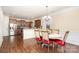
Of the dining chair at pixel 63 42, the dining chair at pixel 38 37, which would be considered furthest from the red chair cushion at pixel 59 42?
the dining chair at pixel 38 37

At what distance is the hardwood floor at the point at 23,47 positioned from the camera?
2561mm

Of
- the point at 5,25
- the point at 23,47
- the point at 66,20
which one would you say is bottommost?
the point at 23,47

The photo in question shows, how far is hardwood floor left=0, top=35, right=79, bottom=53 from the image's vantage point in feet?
8.40

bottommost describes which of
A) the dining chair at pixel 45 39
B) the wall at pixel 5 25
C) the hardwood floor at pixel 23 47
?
the hardwood floor at pixel 23 47

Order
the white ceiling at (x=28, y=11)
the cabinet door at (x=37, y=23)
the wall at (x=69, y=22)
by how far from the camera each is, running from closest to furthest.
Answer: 1. the white ceiling at (x=28, y=11)
2. the wall at (x=69, y=22)
3. the cabinet door at (x=37, y=23)

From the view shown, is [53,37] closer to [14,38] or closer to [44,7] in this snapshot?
[44,7]

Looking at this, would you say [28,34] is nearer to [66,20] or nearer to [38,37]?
[38,37]

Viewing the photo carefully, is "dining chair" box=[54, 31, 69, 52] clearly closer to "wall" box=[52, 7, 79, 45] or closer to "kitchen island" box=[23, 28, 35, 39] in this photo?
"wall" box=[52, 7, 79, 45]

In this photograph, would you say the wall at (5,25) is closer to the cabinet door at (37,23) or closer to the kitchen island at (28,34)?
the kitchen island at (28,34)

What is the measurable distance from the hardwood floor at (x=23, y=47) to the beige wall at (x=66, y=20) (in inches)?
17.9

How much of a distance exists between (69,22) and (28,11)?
3.49 feet

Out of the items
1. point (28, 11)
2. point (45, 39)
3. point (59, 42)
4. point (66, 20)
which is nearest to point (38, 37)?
point (45, 39)

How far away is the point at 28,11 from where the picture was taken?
2.67 metres

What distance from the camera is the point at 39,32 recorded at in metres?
2.90
